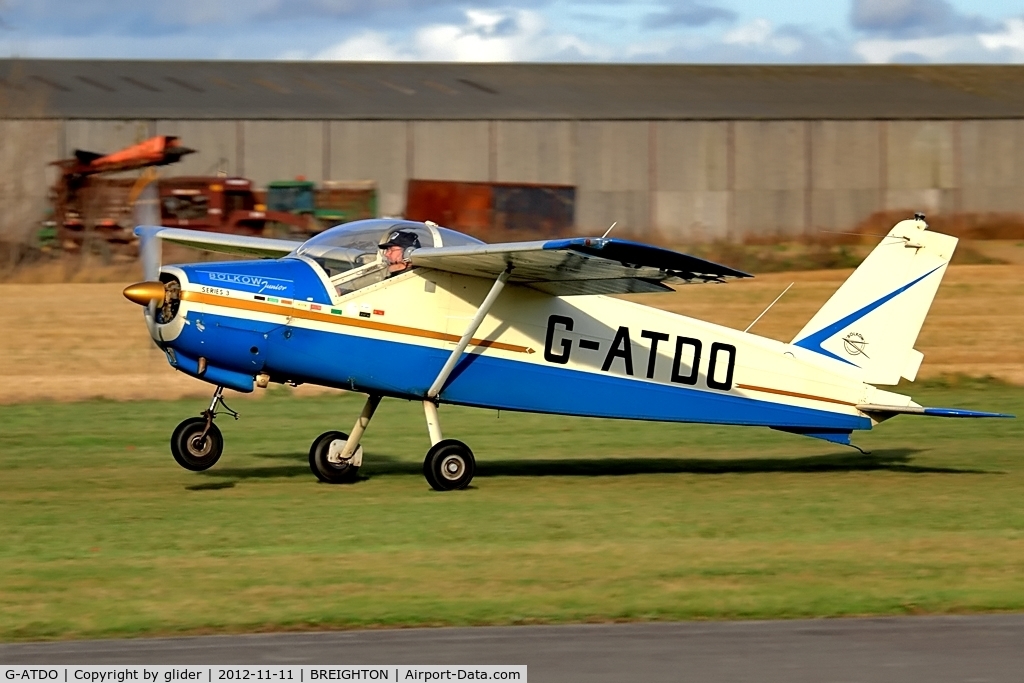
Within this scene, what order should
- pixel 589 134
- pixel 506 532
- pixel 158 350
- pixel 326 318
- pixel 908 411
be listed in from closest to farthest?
1. pixel 506 532
2. pixel 326 318
3. pixel 908 411
4. pixel 158 350
5. pixel 589 134

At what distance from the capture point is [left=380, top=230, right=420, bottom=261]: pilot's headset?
43.4 ft

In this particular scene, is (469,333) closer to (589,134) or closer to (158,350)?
(158,350)

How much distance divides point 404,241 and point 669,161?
37845 millimetres

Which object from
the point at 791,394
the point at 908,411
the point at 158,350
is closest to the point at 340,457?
the point at 791,394

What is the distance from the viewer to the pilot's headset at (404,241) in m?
13.2

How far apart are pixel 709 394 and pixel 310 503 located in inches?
173

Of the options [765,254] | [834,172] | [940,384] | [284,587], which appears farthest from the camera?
[834,172]

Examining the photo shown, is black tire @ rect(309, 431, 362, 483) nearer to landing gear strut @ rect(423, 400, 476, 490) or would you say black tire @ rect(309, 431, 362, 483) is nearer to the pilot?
landing gear strut @ rect(423, 400, 476, 490)

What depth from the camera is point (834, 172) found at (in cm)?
5125

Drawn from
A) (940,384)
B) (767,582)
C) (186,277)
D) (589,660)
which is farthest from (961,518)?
(940,384)

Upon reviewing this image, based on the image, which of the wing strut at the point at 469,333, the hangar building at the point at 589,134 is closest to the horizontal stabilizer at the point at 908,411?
the wing strut at the point at 469,333

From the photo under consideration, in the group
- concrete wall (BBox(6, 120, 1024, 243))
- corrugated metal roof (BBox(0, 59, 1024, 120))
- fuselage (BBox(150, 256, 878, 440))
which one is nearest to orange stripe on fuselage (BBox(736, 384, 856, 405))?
fuselage (BBox(150, 256, 878, 440))

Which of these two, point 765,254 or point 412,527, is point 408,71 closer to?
point 765,254

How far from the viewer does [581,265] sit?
1255 centimetres
